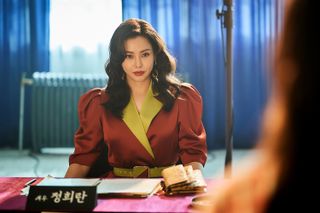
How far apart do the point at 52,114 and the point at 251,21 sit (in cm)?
185

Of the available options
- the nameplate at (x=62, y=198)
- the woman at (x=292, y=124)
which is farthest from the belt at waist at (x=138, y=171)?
the woman at (x=292, y=124)

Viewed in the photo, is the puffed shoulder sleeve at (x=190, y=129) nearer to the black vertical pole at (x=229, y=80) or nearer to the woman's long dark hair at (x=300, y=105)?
the black vertical pole at (x=229, y=80)

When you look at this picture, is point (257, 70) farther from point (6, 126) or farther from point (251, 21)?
point (6, 126)

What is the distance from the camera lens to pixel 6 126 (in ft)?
14.6

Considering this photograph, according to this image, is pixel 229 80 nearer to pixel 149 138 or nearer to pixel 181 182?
pixel 149 138

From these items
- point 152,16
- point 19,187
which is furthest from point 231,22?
point 152,16

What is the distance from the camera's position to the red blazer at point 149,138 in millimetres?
1771

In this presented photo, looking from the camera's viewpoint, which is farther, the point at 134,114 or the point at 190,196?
the point at 134,114

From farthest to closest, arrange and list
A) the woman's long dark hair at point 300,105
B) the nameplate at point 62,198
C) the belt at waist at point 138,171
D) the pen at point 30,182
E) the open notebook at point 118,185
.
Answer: the belt at waist at point 138,171
the pen at point 30,182
the open notebook at point 118,185
the nameplate at point 62,198
the woman's long dark hair at point 300,105

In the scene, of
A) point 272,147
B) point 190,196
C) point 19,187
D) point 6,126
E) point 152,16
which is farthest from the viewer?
point 6,126

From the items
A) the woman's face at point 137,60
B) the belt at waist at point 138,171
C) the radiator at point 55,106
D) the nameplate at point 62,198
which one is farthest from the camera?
the radiator at point 55,106

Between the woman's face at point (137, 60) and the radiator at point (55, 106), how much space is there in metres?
2.44

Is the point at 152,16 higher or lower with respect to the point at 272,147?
higher

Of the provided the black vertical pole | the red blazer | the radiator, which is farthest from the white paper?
the radiator
